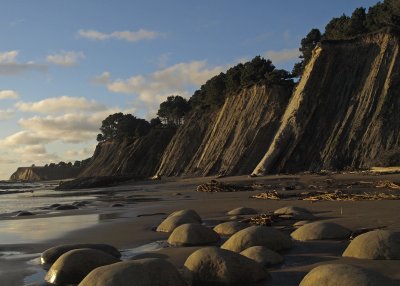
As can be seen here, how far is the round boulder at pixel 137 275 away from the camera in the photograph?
427 centimetres

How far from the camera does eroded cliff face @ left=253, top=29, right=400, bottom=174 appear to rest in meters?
30.0

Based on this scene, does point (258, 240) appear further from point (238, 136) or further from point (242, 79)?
point (242, 79)

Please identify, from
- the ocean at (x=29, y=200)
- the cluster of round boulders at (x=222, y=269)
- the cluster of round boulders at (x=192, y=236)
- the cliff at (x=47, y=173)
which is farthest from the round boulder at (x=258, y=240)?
the cliff at (x=47, y=173)

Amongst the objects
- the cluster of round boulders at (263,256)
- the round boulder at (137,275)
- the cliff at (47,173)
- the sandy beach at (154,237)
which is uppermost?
the cliff at (47,173)

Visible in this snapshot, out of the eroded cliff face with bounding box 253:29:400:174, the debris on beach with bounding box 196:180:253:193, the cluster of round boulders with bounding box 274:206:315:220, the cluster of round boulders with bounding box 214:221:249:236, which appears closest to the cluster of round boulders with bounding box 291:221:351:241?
the cluster of round boulders with bounding box 214:221:249:236

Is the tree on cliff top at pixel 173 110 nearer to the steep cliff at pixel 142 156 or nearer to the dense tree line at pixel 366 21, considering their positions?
the steep cliff at pixel 142 156

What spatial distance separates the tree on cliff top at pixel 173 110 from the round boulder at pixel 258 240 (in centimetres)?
7908

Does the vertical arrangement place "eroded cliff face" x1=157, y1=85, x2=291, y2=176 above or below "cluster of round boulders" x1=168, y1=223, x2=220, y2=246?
above

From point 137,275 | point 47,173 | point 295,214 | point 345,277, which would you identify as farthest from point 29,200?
point 47,173

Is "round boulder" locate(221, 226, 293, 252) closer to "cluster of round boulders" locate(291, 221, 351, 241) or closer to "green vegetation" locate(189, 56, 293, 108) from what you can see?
"cluster of round boulders" locate(291, 221, 351, 241)

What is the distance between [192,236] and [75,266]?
230cm

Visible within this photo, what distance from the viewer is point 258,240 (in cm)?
640

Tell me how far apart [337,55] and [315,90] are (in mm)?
3411

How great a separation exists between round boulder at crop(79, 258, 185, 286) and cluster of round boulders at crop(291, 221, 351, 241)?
127 inches
